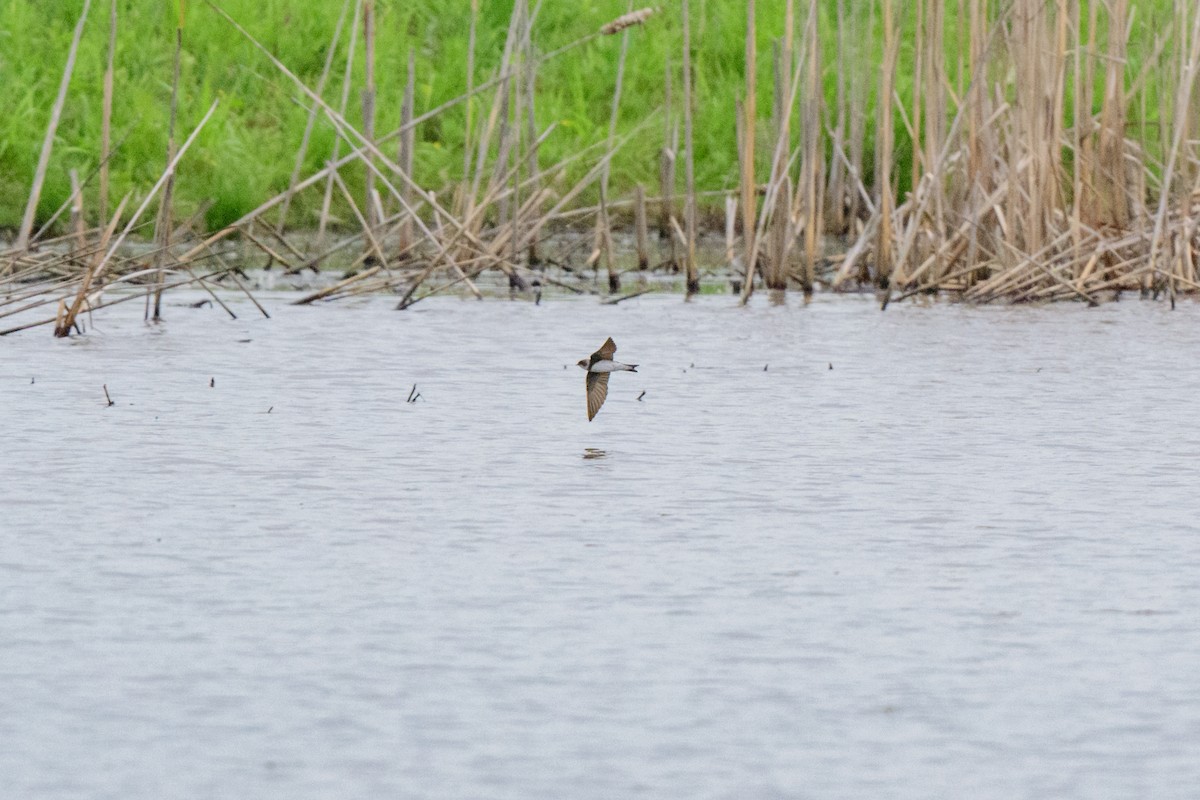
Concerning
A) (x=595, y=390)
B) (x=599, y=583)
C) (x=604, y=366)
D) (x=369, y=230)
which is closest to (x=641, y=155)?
(x=369, y=230)

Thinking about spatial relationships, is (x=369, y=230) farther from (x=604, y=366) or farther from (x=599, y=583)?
(x=599, y=583)

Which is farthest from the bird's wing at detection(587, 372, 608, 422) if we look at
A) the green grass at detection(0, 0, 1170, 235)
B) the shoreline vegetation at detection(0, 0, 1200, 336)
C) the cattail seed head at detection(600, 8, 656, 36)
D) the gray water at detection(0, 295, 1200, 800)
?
the green grass at detection(0, 0, 1170, 235)

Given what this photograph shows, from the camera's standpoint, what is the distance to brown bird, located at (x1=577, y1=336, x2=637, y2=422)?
436 centimetres

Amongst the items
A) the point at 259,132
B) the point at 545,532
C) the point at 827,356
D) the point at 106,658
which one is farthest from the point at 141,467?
the point at 259,132

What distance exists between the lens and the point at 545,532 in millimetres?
3385

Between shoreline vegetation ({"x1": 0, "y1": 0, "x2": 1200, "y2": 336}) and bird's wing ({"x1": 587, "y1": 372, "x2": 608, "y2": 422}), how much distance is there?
187 cm

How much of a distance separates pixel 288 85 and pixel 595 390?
23.5ft

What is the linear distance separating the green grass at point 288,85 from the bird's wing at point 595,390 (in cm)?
589

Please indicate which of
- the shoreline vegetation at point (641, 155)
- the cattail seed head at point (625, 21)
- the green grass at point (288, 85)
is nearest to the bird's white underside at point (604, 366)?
the shoreline vegetation at point (641, 155)

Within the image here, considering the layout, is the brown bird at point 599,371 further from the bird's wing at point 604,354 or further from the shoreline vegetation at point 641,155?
the shoreline vegetation at point 641,155

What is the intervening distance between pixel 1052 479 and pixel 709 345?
99.0 inches

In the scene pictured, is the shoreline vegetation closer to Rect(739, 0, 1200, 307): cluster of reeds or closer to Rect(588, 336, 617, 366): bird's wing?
Rect(739, 0, 1200, 307): cluster of reeds

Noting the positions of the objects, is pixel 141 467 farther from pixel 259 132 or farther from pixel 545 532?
pixel 259 132

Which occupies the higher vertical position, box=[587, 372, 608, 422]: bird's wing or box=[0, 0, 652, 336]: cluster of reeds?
box=[0, 0, 652, 336]: cluster of reeds
